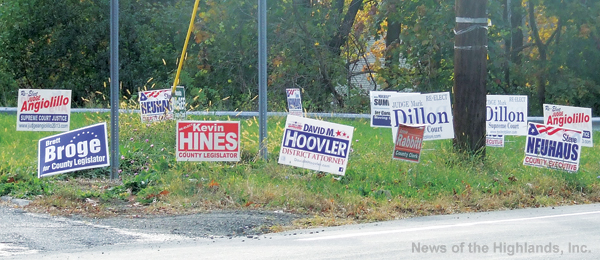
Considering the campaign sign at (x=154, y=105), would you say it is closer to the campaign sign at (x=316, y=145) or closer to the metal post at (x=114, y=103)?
the metal post at (x=114, y=103)

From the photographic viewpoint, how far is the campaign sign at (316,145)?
38.8ft

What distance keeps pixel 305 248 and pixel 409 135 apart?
4.46 m

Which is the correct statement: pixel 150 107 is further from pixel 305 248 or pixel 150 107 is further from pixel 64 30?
pixel 64 30

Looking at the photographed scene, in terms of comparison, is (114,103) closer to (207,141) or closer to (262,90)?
(207,141)

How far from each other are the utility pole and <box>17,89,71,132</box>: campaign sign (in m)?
6.46

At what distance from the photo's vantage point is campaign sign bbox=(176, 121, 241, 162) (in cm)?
1154

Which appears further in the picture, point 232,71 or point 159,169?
point 232,71

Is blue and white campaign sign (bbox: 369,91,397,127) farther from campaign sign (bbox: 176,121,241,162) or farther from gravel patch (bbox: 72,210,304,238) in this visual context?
gravel patch (bbox: 72,210,304,238)

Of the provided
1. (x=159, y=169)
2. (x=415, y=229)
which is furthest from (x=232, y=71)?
(x=415, y=229)

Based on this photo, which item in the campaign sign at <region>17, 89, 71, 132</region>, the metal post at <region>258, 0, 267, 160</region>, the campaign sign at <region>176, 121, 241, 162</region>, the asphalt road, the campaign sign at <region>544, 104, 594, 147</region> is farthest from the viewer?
the campaign sign at <region>17, 89, 71, 132</region>

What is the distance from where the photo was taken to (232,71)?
1094 inches

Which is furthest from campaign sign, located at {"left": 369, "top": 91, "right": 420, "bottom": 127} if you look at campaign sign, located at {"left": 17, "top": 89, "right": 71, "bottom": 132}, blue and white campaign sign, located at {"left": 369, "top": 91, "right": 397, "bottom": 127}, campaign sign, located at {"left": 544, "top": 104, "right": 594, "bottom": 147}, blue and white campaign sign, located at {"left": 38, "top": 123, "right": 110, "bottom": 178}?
blue and white campaign sign, located at {"left": 38, "top": 123, "right": 110, "bottom": 178}

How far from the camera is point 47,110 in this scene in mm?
14133

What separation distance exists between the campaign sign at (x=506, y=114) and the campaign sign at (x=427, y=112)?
7.85ft
